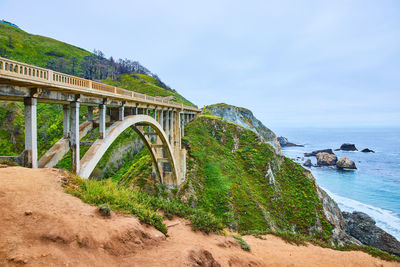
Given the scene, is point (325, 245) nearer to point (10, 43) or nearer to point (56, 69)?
point (56, 69)

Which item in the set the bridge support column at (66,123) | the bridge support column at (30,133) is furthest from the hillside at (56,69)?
the bridge support column at (30,133)

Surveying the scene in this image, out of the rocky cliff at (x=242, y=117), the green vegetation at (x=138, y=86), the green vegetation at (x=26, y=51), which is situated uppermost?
the green vegetation at (x=26, y=51)

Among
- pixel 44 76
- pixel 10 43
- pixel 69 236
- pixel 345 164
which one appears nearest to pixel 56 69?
pixel 10 43

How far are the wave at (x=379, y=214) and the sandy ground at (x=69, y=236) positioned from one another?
33.7 m

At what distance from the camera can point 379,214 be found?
1346 inches

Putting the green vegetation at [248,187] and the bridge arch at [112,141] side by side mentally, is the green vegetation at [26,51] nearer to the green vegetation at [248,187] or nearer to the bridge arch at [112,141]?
the green vegetation at [248,187]

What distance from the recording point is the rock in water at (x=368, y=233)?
26.1 metres

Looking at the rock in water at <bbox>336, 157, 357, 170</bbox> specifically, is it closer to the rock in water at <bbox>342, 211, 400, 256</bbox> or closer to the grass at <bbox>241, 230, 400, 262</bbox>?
the rock in water at <bbox>342, 211, 400, 256</bbox>

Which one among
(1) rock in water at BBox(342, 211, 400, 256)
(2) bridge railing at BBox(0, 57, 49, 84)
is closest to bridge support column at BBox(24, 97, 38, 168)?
(2) bridge railing at BBox(0, 57, 49, 84)

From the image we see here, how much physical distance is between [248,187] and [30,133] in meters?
25.1

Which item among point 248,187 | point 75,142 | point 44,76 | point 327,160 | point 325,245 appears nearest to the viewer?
point 44,76

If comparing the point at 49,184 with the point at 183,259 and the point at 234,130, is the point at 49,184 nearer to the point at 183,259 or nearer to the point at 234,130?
the point at 183,259

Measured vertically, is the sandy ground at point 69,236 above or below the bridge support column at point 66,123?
below

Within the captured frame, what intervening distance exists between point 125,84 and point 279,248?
75976mm
